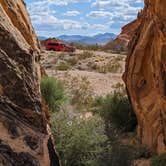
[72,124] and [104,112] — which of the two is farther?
[104,112]

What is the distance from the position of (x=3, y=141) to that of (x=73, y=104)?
1187cm

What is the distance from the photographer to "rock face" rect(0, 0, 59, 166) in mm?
5738

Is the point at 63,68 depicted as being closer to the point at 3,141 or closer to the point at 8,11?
the point at 8,11

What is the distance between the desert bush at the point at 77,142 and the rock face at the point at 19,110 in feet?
9.69

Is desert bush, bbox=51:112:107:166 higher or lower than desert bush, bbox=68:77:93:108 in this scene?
higher

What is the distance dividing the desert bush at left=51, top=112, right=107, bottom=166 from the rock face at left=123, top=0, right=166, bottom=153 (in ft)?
3.64

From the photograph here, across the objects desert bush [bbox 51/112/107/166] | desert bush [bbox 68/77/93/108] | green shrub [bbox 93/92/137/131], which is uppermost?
desert bush [bbox 51/112/107/166]

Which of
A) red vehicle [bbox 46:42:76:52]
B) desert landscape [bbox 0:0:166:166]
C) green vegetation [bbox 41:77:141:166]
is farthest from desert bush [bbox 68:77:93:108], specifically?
red vehicle [bbox 46:42:76:52]

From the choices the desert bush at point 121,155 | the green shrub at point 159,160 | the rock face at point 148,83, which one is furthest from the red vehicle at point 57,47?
the green shrub at point 159,160

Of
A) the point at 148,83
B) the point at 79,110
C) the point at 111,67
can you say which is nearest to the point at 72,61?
the point at 111,67

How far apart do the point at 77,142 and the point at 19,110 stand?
145 inches

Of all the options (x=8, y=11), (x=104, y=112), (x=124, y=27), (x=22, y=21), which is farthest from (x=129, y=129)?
(x=124, y=27)

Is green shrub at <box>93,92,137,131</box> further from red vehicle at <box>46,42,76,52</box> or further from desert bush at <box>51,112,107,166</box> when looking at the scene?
red vehicle at <box>46,42,76,52</box>

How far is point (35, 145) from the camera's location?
5922mm
